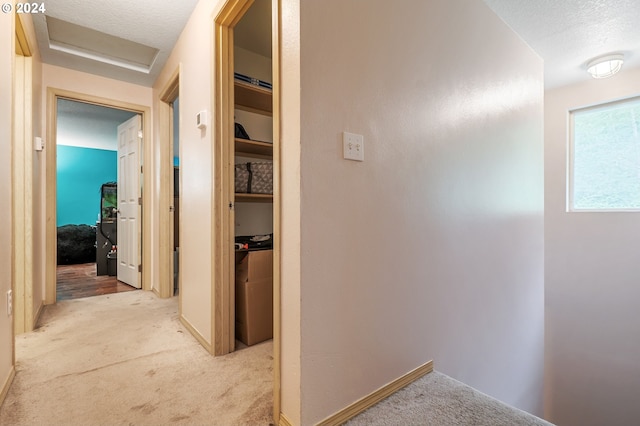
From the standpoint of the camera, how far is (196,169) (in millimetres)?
2107

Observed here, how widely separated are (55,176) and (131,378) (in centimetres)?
242

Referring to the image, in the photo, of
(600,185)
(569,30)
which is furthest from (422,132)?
(600,185)

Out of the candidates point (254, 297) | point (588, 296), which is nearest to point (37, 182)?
point (254, 297)

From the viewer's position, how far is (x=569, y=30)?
7.72 feet

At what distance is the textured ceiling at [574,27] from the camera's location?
2.08 meters

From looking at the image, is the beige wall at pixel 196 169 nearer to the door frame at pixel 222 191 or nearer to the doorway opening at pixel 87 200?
the door frame at pixel 222 191

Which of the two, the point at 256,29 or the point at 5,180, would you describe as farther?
the point at 256,29

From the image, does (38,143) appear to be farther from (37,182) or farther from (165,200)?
(165,200)

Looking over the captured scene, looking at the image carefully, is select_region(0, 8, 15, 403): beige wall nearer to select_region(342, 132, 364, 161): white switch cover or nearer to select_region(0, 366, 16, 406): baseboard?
select_region(0, 366, 16, 406): baseboard

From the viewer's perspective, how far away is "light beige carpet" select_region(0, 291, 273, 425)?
4.27 ft

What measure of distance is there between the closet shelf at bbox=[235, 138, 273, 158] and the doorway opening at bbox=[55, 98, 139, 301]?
1741 mm

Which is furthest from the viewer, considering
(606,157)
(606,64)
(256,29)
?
(606,157)

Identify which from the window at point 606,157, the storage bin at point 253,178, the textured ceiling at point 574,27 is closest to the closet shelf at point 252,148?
the storage bin at point 253,178

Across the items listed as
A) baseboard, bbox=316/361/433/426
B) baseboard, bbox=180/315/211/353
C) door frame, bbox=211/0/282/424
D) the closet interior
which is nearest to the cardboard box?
the closet interior
